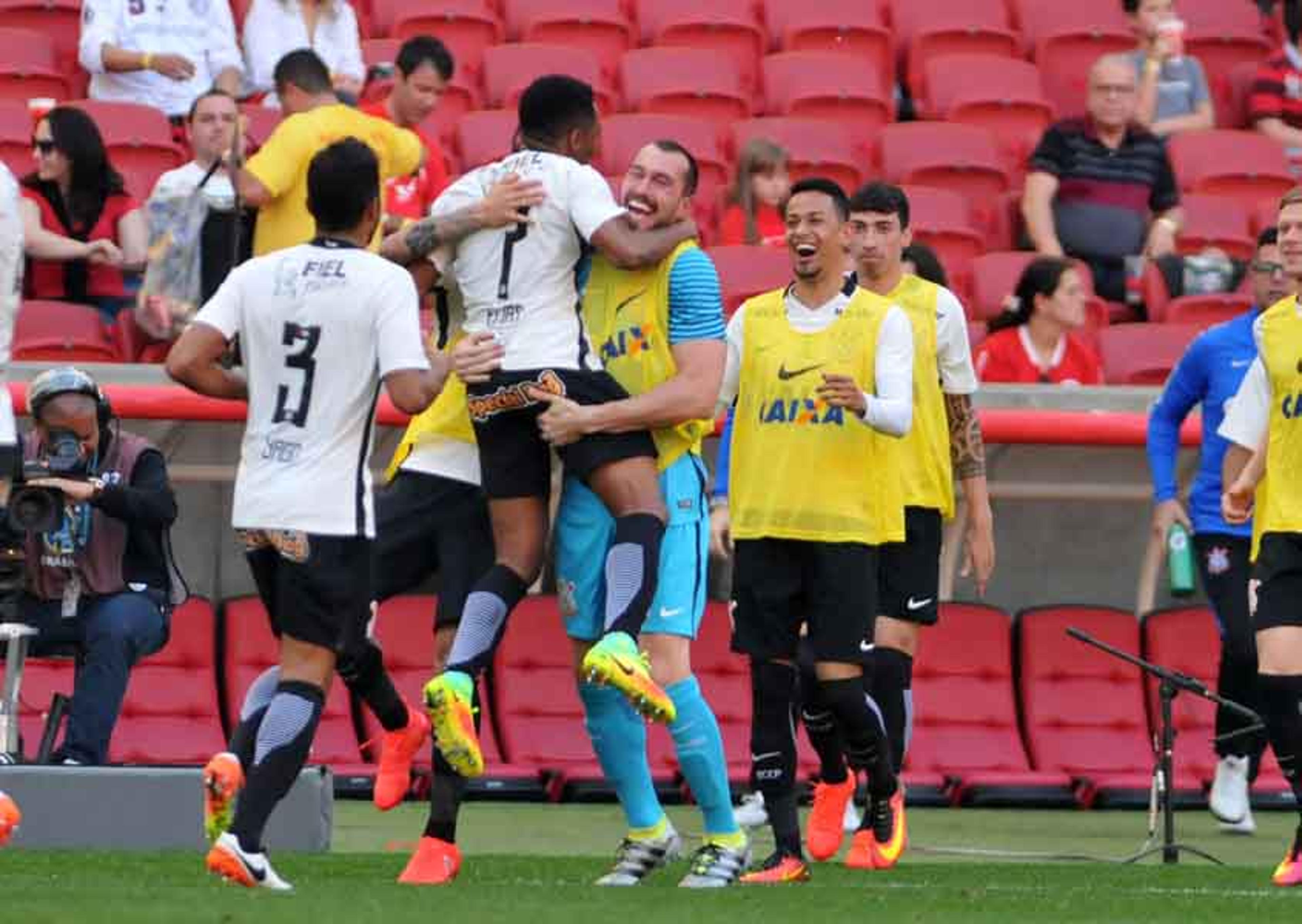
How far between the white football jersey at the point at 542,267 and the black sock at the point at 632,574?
491mm

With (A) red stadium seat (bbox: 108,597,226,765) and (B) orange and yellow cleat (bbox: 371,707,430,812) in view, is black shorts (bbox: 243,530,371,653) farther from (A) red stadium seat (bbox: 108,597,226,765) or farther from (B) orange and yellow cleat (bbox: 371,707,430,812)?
(A) red stadium seat (bbox: 108,597,226,765)

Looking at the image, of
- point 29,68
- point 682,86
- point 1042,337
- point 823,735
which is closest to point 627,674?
point 823,735

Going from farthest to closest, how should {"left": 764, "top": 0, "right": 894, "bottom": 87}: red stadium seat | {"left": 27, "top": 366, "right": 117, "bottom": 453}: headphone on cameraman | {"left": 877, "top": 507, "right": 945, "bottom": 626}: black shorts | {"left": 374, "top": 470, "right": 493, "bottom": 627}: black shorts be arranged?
{"left": 764, "top": 0, "right": 894, "bottom": 87}: red stadium seat
{"left": 27, "top": 366, "right": 117, "bottom": 453}: headphone on cameraman
{"left": 877, "top": 507, "right": 945, "bottom": 626}: black shorts
{"left": 374, "top": 470, "right": 493, "bottom": 627}: black shorts

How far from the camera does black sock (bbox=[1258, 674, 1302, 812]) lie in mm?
10016

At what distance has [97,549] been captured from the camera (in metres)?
12.0

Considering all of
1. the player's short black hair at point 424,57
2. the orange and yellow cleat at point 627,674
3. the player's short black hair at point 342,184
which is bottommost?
the orange and yellow cleat at point 627,674

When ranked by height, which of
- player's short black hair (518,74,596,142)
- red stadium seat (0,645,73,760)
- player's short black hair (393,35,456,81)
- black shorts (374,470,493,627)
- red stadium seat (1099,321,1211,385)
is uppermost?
player's short black hair (393,35,456,81)

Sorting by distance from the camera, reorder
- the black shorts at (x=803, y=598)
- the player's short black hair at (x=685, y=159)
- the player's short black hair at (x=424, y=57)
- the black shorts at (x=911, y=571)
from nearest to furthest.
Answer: the player's short black hair at (x=685, y=159) → the black shorts at (x=803, y=598) → the black shorts at (x=911, y=571) → the player's short black hair at (x=424, y=57)

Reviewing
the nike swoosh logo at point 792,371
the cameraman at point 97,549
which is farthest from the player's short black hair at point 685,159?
the cameraman at point 97,549

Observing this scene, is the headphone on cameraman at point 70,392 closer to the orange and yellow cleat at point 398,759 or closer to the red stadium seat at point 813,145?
the orange and yellow cleat at point 398,759

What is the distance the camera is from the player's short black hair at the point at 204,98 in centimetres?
1424

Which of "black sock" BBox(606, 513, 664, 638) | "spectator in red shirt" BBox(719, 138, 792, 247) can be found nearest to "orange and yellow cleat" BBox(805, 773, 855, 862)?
"black sock" BBox(606, 513, 664, 638)

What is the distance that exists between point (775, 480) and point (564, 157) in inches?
49.9

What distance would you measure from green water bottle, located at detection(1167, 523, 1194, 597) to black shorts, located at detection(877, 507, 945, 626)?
178cm
